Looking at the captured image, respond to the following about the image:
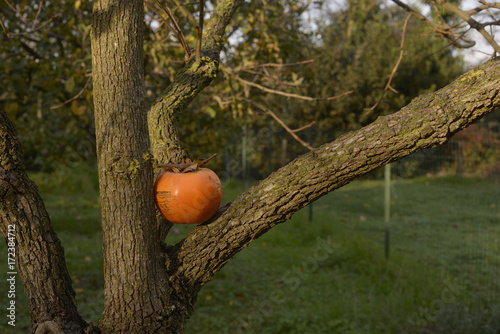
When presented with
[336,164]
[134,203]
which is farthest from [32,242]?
[336,164]

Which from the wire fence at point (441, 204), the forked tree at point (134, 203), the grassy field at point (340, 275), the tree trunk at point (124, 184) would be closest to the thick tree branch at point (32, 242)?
the forked tree at point (134, 203)

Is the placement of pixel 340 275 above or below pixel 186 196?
below

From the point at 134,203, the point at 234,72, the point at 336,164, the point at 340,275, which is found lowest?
the point at 340,275

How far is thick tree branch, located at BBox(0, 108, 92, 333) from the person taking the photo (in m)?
1.65

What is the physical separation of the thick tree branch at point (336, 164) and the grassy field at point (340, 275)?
2.68 metres

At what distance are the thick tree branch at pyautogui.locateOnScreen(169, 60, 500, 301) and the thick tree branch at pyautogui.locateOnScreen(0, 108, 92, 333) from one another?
0.41 meters

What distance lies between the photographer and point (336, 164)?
160cm

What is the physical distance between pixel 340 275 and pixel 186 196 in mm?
4231

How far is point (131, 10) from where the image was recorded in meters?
1.79

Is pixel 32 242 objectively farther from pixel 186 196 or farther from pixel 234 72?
pixel 234 72

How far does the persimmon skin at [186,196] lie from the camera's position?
179cm

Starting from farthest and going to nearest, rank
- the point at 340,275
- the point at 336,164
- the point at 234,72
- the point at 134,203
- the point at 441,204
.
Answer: the point at 441,204 < the point at 340,275 < the point at 234,72 < the point at 134,203 < the point at 336,164

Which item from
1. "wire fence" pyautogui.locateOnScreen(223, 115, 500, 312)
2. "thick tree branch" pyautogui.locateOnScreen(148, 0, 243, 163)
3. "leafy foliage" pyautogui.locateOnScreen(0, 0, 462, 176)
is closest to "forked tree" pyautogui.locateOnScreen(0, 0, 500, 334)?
"thick tree branch" pyautogui.locateOnScreen(148, 0, 243, 163)

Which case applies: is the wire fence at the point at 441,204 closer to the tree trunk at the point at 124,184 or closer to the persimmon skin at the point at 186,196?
the persimmon skin at the point at 186,196
